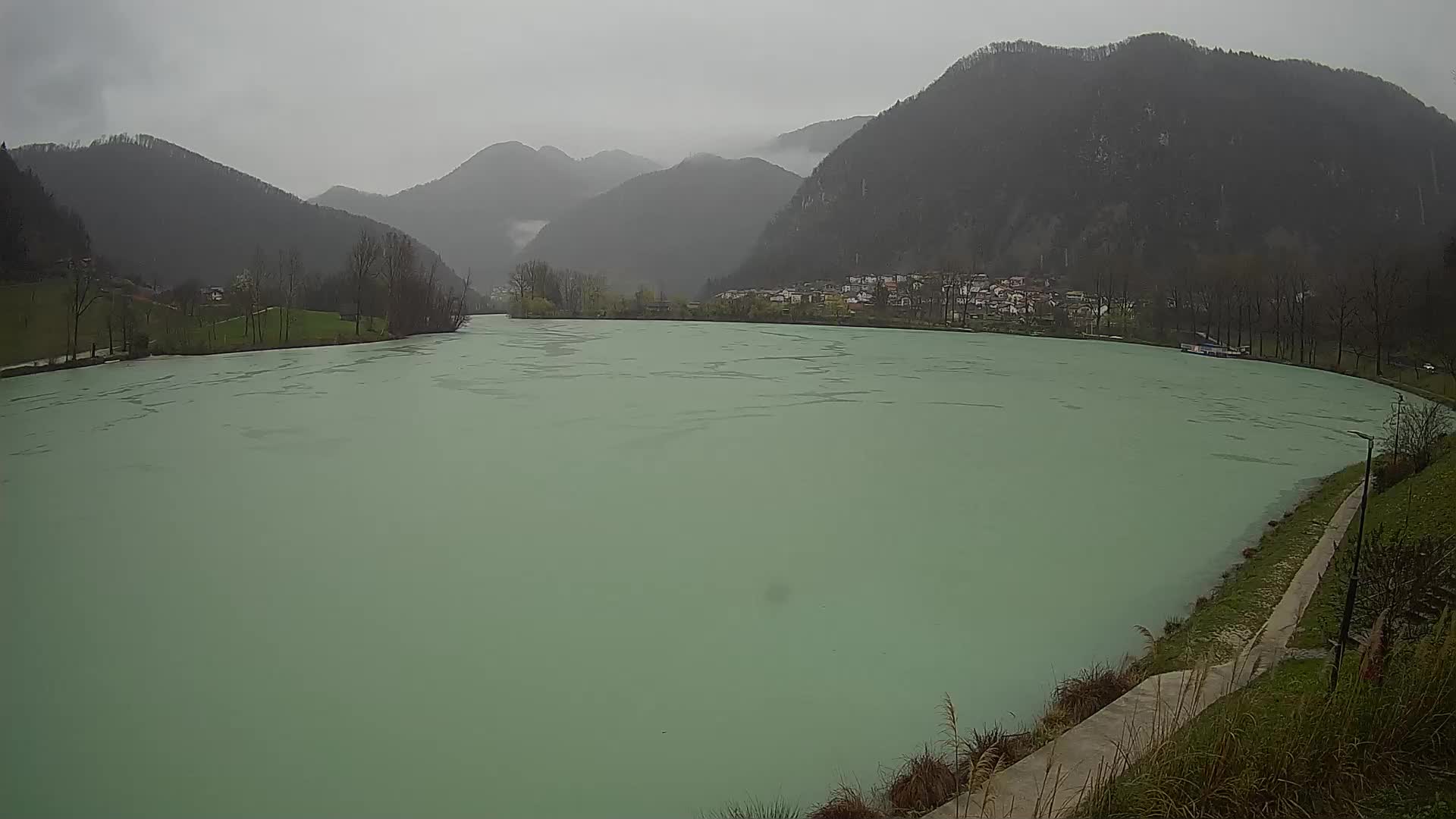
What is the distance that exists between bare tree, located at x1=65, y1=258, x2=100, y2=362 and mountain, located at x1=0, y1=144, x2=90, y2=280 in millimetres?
225

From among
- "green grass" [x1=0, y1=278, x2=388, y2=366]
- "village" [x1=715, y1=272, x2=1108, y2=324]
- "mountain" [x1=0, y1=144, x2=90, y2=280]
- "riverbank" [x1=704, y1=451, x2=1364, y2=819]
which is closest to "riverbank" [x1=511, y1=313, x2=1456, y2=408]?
"village" [x1=715, y1=272, x2=1108, y2=324]

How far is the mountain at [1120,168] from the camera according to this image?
75188 millimetres

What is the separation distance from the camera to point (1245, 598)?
6.16 meters

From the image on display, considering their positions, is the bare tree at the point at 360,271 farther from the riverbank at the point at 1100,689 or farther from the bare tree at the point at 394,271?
the riverbank at the point at 1100,689

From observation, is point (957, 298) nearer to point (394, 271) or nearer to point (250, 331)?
point (394, 271)

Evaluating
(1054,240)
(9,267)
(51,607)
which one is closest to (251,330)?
(9,267)

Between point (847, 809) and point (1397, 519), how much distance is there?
6200 millimetres

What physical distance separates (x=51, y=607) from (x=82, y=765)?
9.37 ft

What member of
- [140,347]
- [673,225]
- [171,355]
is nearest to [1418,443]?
[140,347]

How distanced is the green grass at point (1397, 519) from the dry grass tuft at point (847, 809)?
2.87 m

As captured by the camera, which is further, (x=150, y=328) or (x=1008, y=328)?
(x=1008, y=328)

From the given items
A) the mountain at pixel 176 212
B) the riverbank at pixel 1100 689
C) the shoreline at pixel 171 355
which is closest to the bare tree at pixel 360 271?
the shoreline at pixel 171 355

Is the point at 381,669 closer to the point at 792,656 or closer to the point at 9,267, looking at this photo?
the point at 792,656

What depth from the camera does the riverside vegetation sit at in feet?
8.38
